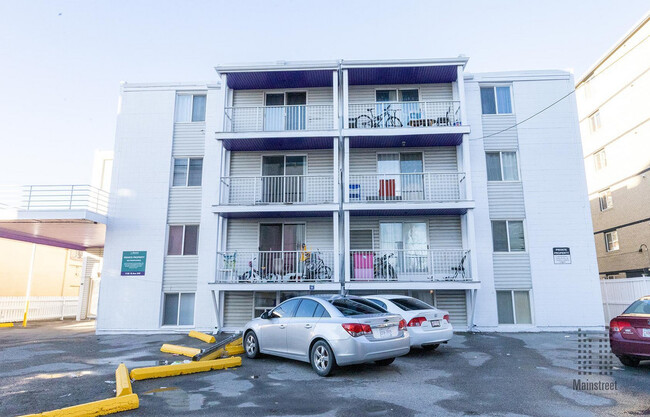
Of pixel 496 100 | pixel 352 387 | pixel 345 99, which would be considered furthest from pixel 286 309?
pixel 496 100

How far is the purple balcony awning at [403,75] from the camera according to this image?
1491 cm

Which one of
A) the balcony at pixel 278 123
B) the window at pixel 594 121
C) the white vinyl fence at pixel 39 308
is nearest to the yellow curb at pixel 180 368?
the balcony at pixel 278 123

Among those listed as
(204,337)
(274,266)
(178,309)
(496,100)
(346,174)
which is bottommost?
(204,337)

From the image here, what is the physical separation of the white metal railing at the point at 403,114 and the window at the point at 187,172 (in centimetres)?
636

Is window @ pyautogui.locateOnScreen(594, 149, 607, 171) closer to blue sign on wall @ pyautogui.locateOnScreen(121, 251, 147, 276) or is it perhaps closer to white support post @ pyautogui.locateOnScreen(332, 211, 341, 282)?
white support post @ pyautogui.locateOnScreen(332, 211, 341, 282)

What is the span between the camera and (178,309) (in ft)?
48.7

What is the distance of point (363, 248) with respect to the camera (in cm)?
1499

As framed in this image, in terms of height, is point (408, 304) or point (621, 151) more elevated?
point (621, 151)

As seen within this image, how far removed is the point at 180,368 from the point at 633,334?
8.37 metres

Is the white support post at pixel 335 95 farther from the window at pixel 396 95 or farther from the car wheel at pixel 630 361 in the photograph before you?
the car wheel at pixel 630 361

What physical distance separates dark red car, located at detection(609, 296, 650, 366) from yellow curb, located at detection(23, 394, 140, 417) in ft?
27.1

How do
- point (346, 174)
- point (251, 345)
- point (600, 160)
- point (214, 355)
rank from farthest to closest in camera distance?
point (600, 160)
point (346, 174)
point (251, 345)
point (214, 355)

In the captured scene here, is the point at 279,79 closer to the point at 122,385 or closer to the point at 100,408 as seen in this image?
the point at 122,385

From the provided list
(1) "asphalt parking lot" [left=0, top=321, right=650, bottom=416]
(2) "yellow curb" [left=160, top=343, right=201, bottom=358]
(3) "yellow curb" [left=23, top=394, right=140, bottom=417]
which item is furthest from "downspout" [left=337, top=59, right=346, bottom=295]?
(3) "yellow curb" [left=23, top=394, right=140, bottom=417]
